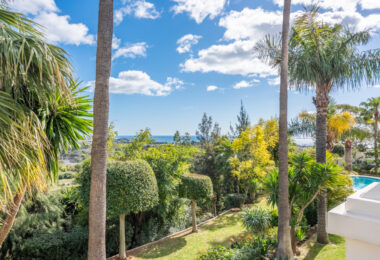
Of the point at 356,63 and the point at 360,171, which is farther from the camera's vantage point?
the point at 360,171

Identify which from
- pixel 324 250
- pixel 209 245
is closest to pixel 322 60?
pixel 324 250

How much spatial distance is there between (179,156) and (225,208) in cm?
615

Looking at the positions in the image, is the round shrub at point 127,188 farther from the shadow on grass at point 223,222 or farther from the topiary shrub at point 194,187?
the shadow on grass at point 223,222

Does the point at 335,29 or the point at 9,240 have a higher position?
the point at 335,29

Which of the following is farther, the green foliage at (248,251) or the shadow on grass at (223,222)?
the shadow on grass at (223,222)

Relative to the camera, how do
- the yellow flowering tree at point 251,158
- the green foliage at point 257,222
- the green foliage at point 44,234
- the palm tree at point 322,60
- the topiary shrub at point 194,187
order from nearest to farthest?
the green foliage at point 44,234
the palm tree at point 322,60
the green foliage at point 257,222
the topiary shrub at point 194,187
the yellow flowering tree at point 251,158

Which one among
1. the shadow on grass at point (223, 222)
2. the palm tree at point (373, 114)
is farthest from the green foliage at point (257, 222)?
the palm tree at point (373, 114)

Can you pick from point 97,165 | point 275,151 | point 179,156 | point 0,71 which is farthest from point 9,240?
point 275,151

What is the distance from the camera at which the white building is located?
2.38m

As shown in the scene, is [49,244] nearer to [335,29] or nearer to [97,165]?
[97,165]

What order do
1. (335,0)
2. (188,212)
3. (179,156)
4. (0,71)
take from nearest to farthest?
(0,71), (335,0), (179,156), (188,212)

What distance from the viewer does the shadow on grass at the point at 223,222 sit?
1060cm

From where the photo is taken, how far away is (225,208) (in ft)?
47.6

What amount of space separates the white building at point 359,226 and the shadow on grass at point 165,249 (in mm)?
6514
